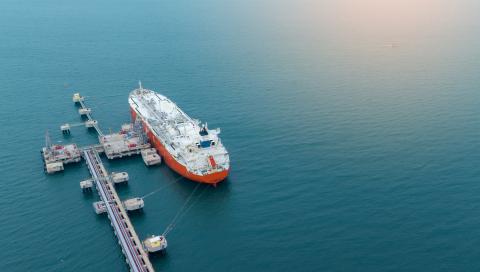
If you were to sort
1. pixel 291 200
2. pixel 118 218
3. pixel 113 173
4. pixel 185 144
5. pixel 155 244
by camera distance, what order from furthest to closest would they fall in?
pixel 185 144
pixel 113 173
pixel 291 200
pixel 118 218
pixel 155 244

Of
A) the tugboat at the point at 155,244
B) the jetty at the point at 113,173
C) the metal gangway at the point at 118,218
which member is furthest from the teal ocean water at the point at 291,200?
the metal gangway at the point at 118,218

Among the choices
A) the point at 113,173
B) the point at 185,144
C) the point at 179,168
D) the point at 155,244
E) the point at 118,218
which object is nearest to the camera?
the point at 155,244

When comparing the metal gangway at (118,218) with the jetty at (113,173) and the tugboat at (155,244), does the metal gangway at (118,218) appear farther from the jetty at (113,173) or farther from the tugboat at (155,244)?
the tugboat at (155,244)

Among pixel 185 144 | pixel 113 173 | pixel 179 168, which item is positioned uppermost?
pixel 185 144

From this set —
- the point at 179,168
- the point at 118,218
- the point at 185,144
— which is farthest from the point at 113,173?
the point at 118,218

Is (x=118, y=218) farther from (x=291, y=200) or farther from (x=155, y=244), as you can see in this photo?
(x=291, y=200)

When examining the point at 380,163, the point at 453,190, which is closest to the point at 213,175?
the point at 380,163
